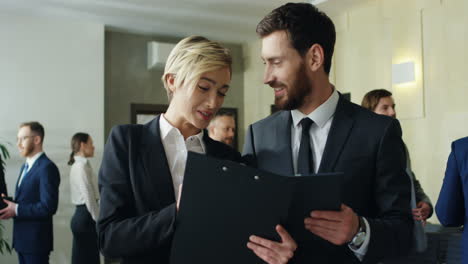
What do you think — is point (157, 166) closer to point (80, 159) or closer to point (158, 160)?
point (158, 160)

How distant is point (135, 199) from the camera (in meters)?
1.42

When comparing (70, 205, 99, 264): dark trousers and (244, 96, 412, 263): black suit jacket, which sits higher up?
(244, 96, 412, 263): black suit jacket

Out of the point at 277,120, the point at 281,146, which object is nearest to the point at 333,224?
the point at 281,146

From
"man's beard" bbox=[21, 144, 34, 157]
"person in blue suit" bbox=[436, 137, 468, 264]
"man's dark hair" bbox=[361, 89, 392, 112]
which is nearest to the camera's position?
"person in blue suit" bbox=[436, 137, 468, 264]

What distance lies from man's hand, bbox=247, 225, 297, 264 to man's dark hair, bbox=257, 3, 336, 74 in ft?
2.19

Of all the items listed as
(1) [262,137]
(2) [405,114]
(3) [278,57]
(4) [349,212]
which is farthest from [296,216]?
(2) [405,114]

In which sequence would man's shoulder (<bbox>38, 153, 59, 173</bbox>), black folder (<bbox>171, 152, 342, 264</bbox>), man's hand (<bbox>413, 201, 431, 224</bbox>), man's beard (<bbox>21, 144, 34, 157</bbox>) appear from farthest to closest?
1. man's beard (<bbox>21, 144, 34, 157</bbox>)
2. man's shoulder (<bbox>38, 153, 59, 173</bbox>)
3. man's hand (<bbox>413, 201, 431, 224</bbox>)
4. black folder (<bbox>171, 152, 342, 264</bbox>)

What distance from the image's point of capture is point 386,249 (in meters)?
1.44

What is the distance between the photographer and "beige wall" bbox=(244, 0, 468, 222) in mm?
4609

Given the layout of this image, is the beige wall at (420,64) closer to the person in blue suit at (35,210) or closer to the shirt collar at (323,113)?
the shirt collar at (323,113)

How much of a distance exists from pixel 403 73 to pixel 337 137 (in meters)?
3.98

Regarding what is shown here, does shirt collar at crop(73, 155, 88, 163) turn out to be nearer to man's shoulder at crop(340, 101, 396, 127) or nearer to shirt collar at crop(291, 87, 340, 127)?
shirt collar at crop(291, 87, 340, 127)

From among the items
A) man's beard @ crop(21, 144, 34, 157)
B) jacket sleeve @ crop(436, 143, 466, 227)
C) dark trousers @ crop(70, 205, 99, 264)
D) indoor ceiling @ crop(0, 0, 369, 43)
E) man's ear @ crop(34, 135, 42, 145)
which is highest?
indoor ceiling @ crop(0, 0, 369, 43)

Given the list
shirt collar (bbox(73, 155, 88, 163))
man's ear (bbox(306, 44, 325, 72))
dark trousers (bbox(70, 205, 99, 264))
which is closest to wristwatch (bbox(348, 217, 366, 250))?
man's ear (bbox(306, 44, 325, 72))
